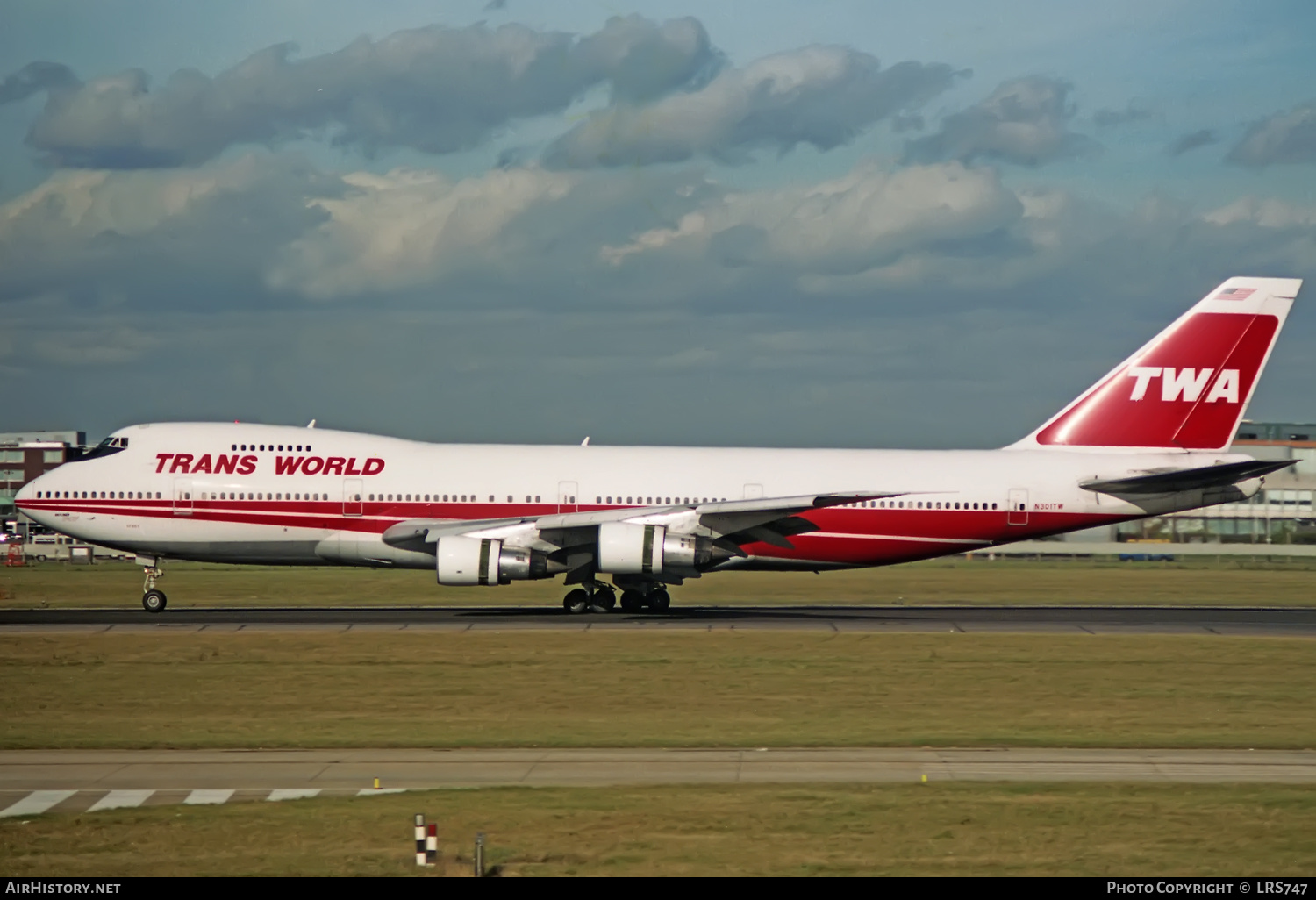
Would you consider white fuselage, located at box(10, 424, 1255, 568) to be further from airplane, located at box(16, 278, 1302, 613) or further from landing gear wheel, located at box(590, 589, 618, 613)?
landing gear wheel, located at box(590, 589, 618, 613)

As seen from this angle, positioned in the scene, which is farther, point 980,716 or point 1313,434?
point 1313,434

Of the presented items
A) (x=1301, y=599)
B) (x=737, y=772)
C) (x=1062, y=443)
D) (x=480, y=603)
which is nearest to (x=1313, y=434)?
(x=1301, y=599)

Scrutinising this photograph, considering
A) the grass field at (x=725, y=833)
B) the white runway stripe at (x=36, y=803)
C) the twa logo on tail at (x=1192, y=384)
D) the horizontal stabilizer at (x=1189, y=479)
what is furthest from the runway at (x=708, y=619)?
the grass field at (x=725, y=833)

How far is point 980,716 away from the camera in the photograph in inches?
901

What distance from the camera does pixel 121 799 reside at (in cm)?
1616

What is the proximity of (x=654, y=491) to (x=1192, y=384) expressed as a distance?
1722cm

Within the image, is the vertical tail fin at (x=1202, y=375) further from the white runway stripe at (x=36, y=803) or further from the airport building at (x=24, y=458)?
the airport building at (x=24, y=458)

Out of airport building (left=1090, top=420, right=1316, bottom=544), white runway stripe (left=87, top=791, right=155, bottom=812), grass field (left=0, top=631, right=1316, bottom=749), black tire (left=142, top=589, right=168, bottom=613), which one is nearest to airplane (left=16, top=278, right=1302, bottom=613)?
black tire (left=142, top=589, right=168, bottom=613)

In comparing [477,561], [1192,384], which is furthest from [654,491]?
[1192,384]

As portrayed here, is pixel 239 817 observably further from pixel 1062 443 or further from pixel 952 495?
pixel 1062 443

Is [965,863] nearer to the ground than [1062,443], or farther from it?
nearer to the ground

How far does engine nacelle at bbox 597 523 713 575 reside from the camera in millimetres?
38562

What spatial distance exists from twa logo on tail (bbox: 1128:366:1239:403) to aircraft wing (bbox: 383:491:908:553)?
1012cm

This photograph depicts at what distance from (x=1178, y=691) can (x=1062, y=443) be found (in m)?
19.8
